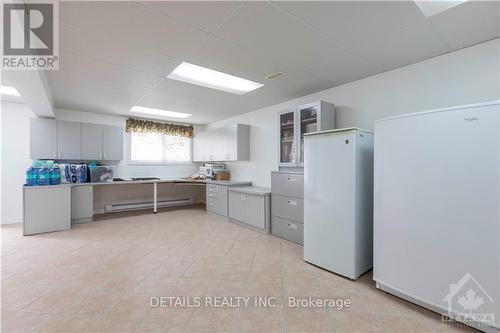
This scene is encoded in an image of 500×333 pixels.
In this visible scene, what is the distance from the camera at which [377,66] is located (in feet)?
8.80

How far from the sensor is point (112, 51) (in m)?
2.31

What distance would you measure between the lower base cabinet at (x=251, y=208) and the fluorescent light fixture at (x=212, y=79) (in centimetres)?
180

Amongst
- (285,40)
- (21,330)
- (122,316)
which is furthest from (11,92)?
(285,40)

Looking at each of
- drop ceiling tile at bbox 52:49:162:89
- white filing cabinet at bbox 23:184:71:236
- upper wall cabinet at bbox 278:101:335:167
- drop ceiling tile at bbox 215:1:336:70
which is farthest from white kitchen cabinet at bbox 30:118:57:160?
upper wall cabinet at bbox 278:101:335:167

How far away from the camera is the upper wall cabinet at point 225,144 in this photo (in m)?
4.79

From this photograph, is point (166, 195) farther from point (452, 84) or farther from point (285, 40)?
point (452, 84)

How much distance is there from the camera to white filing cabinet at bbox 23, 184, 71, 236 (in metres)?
3.59

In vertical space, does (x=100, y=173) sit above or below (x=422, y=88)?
below

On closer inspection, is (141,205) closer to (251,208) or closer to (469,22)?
(251,208)

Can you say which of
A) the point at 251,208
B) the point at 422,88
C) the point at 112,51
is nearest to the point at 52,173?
the point at 112,51

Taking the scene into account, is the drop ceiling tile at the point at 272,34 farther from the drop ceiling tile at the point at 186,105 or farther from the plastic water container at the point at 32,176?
the plastic water container at the point at 32,176

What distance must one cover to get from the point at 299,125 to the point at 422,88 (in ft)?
5.05

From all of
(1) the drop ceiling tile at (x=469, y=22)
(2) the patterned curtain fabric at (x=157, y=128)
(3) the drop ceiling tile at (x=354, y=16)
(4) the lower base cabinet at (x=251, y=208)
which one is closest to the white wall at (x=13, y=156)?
(2) the patterned curtain fabric at (x=157, y=128)

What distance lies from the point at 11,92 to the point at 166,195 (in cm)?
356
